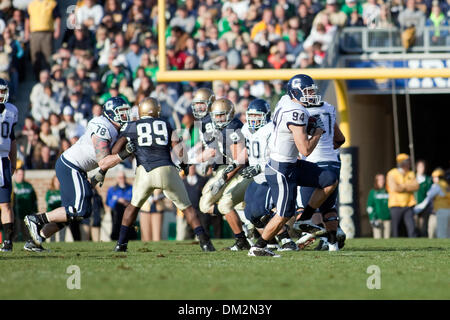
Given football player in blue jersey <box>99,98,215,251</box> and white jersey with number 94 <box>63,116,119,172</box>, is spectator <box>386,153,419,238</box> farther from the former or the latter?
white jersey with number 94 <box>63,116,119,172</box>

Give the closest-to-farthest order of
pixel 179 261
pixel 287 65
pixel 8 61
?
pixel 179 261
pixel 287 65
pixel 8 61

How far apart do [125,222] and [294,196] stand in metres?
2.06

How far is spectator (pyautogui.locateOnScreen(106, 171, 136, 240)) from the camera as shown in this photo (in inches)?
583

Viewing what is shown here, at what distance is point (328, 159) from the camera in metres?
9.69

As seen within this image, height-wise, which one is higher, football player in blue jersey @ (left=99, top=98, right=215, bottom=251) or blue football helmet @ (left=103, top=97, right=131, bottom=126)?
blue football helmet @ (left=103, top=97, right=131, bottom=126)

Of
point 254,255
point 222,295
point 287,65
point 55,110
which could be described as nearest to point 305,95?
point 254,255

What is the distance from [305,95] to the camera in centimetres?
896

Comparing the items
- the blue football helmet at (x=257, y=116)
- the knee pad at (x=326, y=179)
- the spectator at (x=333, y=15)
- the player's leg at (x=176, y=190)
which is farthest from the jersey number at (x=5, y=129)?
the spectator at (x=333, y=15)

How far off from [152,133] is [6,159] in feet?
5.36

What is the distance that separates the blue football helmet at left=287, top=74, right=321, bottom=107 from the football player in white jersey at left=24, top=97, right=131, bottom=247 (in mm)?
1953

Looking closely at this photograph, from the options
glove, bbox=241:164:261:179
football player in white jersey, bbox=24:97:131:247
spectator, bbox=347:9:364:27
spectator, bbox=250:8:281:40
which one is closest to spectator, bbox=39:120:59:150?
spectator, bbox=250:8:281:40

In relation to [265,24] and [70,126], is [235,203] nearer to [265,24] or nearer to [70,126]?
[70,126]

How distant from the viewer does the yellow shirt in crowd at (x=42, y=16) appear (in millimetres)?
18391
